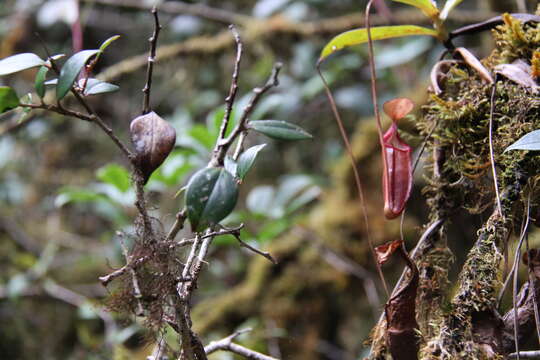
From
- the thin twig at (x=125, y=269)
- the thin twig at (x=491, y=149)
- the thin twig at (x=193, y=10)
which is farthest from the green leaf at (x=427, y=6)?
the thin twig at (x=193, y=10)

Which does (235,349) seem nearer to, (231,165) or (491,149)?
(231,165)

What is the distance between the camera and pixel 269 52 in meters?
1.95

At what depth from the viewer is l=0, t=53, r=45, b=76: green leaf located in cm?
55

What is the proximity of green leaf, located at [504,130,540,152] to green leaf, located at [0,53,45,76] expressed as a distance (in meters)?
0.54

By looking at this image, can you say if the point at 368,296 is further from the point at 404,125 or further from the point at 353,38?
the point at 353,38

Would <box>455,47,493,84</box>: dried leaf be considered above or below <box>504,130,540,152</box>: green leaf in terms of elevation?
above

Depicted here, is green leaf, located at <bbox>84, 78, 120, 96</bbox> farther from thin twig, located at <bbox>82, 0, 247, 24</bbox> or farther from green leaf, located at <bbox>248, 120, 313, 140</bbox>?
thin twig, located at <bbox>82, 0, 247, 24</bbox>

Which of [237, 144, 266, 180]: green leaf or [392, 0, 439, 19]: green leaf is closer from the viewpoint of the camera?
[237, 144, 266, 180]: green leaf

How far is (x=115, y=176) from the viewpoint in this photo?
1.30 m

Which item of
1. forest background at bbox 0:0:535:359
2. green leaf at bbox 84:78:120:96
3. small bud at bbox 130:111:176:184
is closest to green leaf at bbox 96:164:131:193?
forest background at bbox 0:0:535:359

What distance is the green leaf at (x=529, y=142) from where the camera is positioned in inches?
20.9

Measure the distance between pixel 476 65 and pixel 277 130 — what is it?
0.93ft

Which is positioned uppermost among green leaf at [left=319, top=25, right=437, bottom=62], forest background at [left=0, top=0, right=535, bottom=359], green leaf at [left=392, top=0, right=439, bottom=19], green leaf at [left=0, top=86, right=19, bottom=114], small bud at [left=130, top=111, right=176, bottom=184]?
green leaf at [left=392, top=0, right=439, bottom=19]

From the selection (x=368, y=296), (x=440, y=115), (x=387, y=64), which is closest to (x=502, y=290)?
(x=440, y=115)
